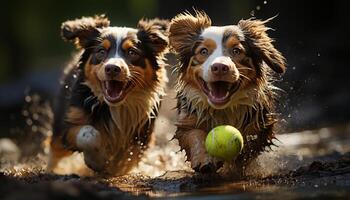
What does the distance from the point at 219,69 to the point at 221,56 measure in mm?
312

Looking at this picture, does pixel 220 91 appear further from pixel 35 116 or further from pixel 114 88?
pixel 35 116

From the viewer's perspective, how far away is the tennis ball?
636cm

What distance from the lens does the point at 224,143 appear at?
251 inches

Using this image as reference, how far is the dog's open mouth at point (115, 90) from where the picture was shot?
Answer: 25.4 feet

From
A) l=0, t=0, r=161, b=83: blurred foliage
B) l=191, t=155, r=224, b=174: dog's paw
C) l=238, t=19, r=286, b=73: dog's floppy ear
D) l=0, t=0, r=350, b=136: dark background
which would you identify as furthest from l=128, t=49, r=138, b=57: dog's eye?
l=0, t=0, r=161, b=83: blurred foliage

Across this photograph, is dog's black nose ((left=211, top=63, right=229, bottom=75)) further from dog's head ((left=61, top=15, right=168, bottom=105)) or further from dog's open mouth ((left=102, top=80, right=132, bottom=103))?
dog's open mouth ((left=102, top=80, right=132, bottom=103))

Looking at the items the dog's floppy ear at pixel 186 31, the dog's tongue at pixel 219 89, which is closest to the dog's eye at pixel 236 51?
the dog's tongue at pixel 219 89

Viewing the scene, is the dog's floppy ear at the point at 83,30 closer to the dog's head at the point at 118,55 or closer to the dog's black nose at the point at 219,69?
the dog's head at the point at 118,55

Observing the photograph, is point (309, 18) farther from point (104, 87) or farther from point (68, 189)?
point (68, 189)

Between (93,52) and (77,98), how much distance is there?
53 centimetres

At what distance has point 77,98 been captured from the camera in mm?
8281

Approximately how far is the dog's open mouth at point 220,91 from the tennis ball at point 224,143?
0.52m

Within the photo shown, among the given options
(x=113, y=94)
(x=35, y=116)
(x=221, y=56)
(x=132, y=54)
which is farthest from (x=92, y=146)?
(x=35, y=116)

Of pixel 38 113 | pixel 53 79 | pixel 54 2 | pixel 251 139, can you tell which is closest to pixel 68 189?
pixel 251 139
